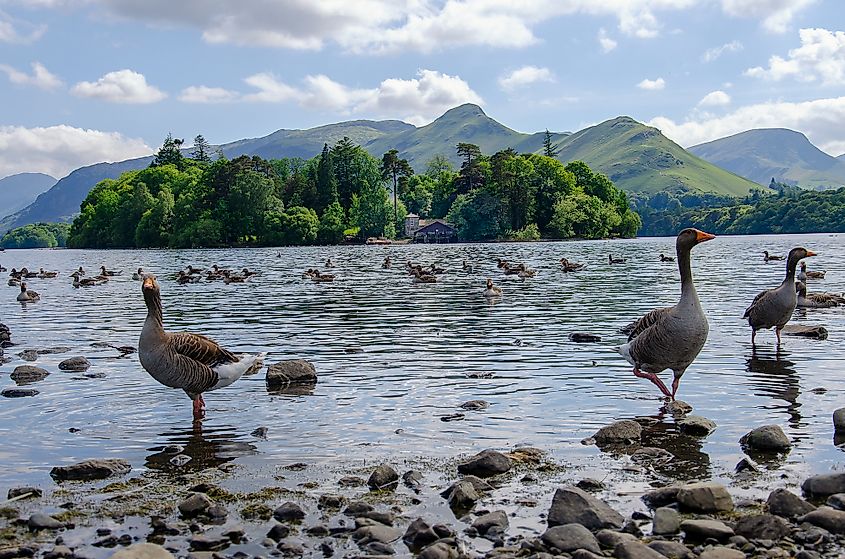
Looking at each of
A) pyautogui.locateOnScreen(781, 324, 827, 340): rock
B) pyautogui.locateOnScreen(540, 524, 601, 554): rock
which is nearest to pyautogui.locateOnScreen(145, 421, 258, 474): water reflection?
pyautogui.locateOnScreen(540, 524, 601, 554): rock

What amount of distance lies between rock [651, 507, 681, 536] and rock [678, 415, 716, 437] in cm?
433

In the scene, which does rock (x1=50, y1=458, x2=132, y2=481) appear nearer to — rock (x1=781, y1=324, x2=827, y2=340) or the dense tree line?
rock (x1=781, y1=324, x2=827, y2=340)

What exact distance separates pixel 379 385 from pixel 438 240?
179376mm

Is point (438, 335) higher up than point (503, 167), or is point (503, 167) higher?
point (503, 167)

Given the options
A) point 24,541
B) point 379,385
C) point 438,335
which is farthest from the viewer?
point 438,335

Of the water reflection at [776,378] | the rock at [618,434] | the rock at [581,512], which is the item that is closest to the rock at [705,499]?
the rock at [581,512]

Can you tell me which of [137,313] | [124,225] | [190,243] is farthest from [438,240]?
[137,313]

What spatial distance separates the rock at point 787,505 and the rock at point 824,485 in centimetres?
82

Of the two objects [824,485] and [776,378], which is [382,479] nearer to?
[824,485]

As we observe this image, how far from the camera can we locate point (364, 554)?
25.7ft

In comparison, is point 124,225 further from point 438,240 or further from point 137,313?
point 137,313

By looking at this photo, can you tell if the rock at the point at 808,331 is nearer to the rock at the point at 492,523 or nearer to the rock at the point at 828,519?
the rock at the point at 828,519

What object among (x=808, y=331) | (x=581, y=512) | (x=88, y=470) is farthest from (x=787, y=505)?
(x=808, y=331)

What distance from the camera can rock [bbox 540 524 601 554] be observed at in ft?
25.7
